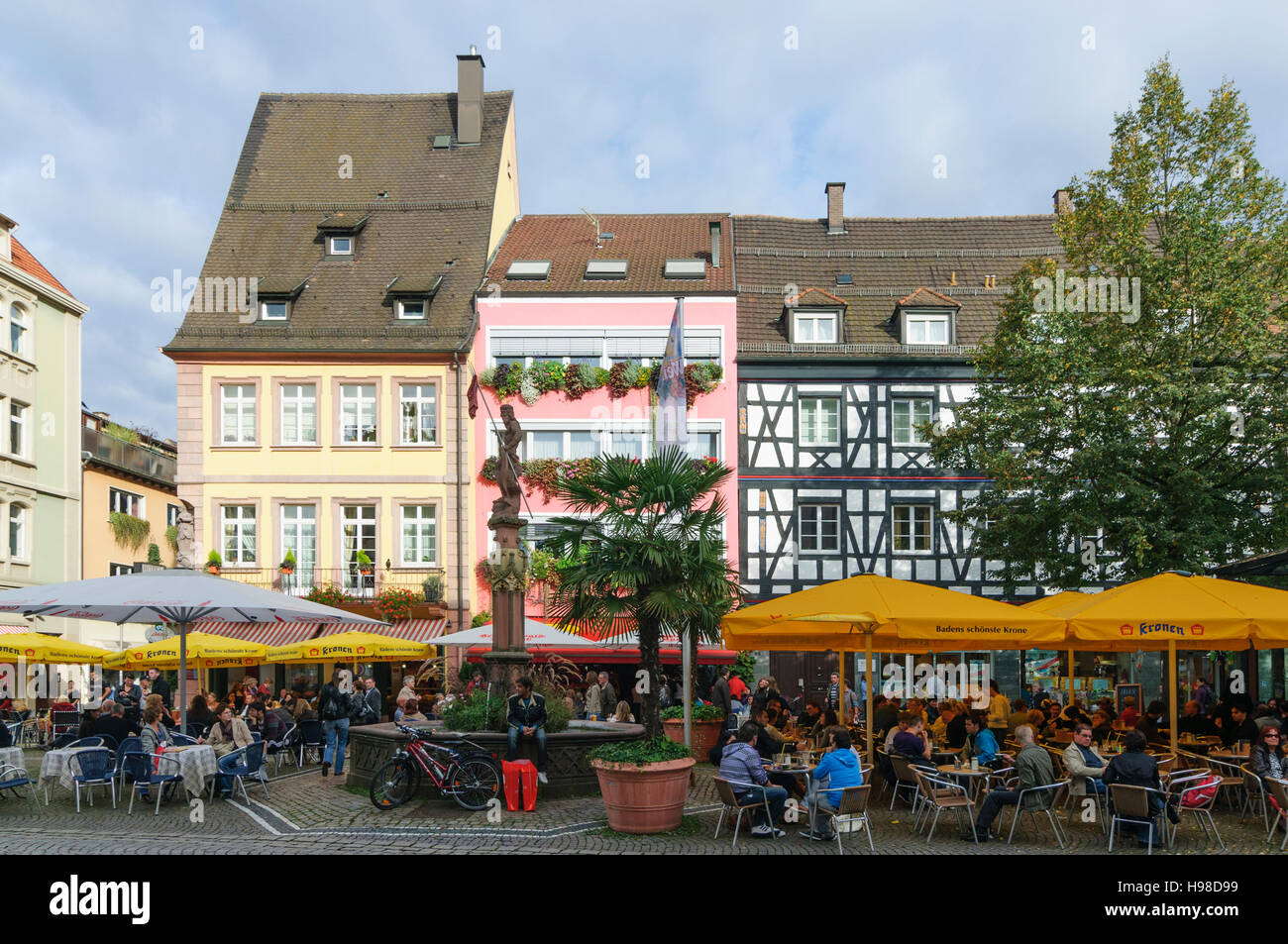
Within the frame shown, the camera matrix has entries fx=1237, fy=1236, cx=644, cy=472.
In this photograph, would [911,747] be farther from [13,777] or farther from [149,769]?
[13,777]

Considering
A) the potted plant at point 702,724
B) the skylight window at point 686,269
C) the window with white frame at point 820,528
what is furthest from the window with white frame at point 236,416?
the potted plant at point 702,724

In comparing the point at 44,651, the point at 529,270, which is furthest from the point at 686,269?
the point at 44,651

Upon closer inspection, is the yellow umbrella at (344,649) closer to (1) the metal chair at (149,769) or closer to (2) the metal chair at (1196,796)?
(1) the metal chair at (149,769)

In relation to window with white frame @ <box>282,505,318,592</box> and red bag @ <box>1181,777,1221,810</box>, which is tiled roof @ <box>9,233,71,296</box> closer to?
Result: window with white frame @ <box>282,505,318,592</box>

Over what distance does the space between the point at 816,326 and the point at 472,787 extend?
20.8 meters

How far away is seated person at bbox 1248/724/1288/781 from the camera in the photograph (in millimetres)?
12516

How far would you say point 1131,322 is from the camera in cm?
2164

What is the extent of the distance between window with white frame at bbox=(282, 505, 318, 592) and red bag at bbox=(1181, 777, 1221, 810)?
2306cm

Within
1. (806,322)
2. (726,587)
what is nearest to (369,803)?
(726,587)

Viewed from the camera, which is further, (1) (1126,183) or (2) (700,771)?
(1) (1126,183)

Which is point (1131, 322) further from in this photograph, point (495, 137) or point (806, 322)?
point (495, 137)

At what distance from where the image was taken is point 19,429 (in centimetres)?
3406

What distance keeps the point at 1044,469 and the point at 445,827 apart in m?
14.4

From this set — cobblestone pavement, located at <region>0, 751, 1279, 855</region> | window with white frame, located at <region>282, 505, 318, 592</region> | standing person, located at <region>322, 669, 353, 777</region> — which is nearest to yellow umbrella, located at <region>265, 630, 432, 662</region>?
standing person, located at <region>322, 669, 353, 777</region>
